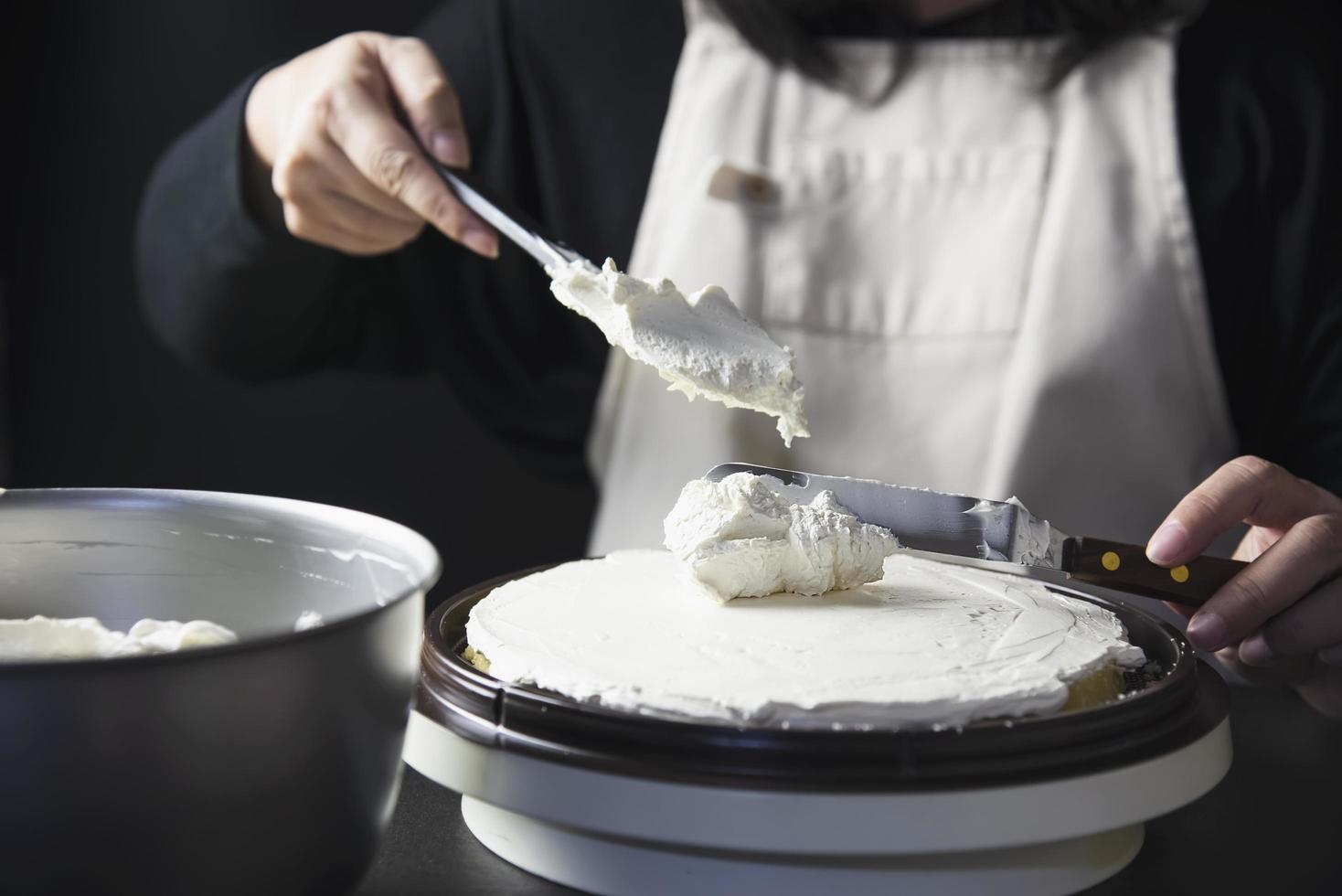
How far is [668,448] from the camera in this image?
1307mm

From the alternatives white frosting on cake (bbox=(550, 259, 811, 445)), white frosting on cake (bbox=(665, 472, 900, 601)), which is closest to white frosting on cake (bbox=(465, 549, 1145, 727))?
white frosting on cake (bbox=(665, 472, 900, 601))

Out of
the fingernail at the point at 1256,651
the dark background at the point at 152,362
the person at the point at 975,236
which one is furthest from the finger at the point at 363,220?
the fingernail at the point at 1256,651

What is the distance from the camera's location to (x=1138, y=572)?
2.59 ft

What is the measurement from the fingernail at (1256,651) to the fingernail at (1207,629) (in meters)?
0.08

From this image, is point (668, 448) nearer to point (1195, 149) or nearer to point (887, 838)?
point (1195, 149)

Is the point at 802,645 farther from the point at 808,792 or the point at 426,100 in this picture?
the point at 426,100

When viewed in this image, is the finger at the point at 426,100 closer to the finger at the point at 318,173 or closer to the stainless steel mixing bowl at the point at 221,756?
the finger at the point at 318,173

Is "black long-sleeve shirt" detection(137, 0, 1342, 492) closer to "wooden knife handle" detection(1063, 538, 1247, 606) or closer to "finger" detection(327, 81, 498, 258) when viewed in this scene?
"finger" detection(327, 81, 498, 258)

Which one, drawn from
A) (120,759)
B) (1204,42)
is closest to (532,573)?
(120,759)

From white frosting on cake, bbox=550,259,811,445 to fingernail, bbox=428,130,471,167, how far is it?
0.27 metres

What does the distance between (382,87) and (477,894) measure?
748mm

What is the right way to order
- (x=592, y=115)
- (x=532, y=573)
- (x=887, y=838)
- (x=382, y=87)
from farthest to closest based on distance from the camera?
(x=592, y=115) → (x=382, y=87) → (x=532, y=573) → (x=887, y=838)

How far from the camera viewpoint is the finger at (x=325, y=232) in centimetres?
111

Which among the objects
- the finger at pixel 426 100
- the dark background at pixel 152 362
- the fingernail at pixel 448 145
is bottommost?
the dark background at pixel 152 362
